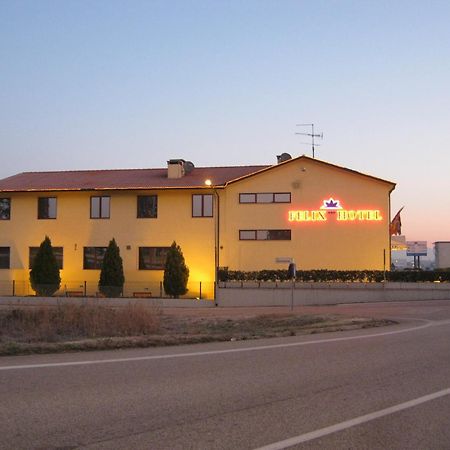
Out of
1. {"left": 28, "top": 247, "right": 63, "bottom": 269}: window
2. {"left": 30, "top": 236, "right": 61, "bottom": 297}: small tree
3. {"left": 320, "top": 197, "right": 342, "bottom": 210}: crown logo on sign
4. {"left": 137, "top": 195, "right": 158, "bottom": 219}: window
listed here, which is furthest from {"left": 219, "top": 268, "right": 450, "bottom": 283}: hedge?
{"left": 28, "top": 247, "right": 63, "bottom": 269}: window

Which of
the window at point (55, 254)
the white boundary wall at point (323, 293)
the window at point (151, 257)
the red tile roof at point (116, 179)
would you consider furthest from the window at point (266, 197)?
the window at point (55, 254)

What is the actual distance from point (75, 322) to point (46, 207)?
24.1 metres

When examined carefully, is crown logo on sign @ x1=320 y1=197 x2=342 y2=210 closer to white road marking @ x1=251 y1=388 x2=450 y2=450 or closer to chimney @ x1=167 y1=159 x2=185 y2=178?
chimney @ x1=167 y1=159 x2=185 y2=178

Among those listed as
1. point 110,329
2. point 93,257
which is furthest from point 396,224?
point 110,329

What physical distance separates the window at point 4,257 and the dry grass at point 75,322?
71.2 ft

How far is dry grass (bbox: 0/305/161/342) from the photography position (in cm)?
1609

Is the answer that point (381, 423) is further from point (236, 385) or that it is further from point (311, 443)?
point (236, 385)

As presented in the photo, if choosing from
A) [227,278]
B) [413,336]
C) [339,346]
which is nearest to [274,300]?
[227,278]

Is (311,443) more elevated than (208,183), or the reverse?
(208,183)

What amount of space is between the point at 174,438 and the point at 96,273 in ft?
110

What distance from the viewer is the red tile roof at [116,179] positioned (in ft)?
127

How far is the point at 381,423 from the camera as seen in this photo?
7094 millimetres

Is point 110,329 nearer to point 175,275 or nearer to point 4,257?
point 175,275

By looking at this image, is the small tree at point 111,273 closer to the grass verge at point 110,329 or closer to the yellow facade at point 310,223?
the yellow facade at point 310,223
